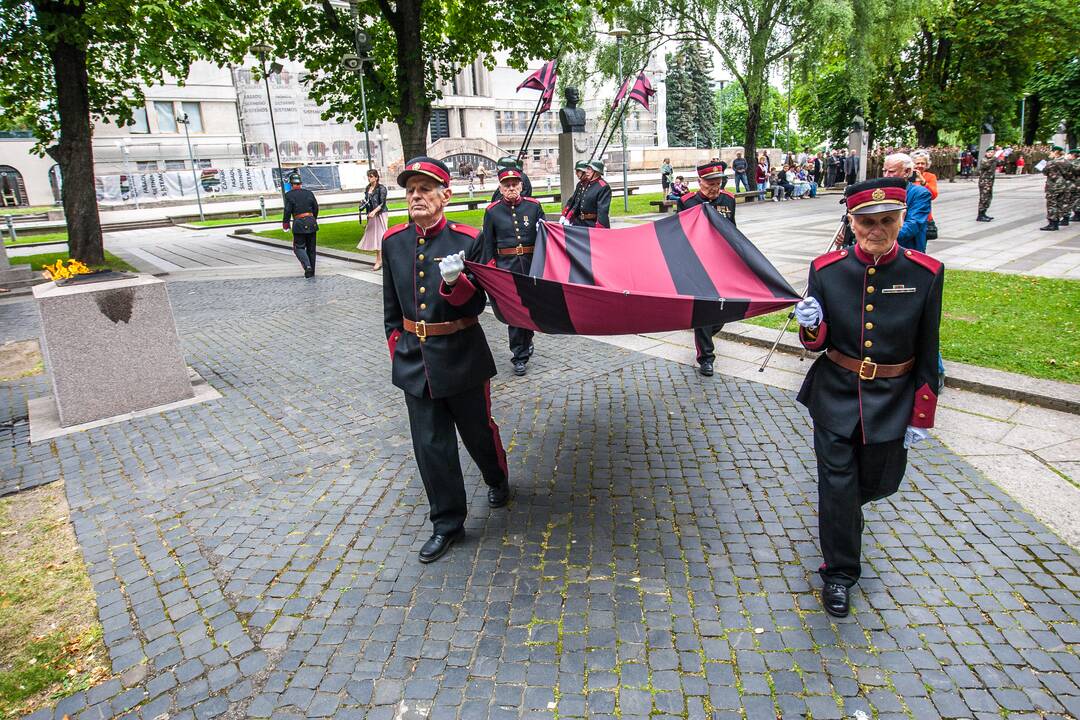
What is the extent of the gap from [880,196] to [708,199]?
4.10 m

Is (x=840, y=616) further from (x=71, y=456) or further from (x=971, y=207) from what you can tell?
(x=971, y=207)

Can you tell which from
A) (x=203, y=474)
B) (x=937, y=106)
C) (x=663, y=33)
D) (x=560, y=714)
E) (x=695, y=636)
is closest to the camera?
(x=560, y=714)

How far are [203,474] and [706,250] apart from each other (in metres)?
4.25

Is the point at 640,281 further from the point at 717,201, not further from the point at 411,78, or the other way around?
the point at 411,78

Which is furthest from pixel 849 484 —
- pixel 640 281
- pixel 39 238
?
pixel 39 238

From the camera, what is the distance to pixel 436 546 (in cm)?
409

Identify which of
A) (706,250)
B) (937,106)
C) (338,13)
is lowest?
(706,250)

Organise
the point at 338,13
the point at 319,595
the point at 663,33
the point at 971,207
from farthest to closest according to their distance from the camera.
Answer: the point at 663,33, the point at 971,207, the point at 338,13, the point at 319,595

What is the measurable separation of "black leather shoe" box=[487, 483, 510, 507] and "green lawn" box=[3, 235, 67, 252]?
27.6 meters

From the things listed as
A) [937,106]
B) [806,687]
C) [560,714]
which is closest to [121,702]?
[560,714]

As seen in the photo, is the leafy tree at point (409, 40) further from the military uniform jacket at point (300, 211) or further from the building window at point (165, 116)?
the building window at point (165, 116)

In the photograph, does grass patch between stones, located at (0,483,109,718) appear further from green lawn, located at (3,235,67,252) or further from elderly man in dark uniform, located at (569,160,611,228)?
green lawn, located at (3,235,67,252)

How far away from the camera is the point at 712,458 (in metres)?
5.23

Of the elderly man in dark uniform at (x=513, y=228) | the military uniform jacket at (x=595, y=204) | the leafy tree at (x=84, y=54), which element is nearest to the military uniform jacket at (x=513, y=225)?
the elderly man in dark uniform at (x=513, y=228)
